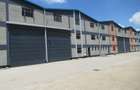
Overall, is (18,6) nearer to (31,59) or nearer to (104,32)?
(31,59)

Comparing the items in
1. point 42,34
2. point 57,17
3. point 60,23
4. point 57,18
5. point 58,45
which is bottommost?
Answer: point 58,45

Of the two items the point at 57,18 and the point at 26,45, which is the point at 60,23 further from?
the point at 26,45

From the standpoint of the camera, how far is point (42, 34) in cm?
3167

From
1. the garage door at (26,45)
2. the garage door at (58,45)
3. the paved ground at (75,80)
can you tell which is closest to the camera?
the paved ground at (75,80)

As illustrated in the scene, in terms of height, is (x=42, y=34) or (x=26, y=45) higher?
(x=42, y=34)

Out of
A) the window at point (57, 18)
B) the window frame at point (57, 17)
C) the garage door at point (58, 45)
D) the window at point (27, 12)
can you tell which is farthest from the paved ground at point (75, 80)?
the window at point (57, 18)

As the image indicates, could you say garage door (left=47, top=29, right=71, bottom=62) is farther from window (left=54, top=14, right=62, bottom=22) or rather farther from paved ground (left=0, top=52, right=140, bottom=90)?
paved ground (left=0, top=52, right=140, bottom=90)

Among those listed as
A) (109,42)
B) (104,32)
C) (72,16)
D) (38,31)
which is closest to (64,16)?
(72,16)

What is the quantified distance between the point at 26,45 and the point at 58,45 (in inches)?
312

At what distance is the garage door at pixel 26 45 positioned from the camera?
2639 centimetres

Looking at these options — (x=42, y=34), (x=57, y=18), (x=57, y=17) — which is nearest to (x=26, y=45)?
(x=42, y=34)

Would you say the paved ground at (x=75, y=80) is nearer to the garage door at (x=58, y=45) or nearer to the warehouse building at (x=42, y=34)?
the warehouse building at (x=42, y=34)

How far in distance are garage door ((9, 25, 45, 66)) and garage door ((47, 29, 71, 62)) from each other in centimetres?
208

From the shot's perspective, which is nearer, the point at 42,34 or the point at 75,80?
the point at 75,80
